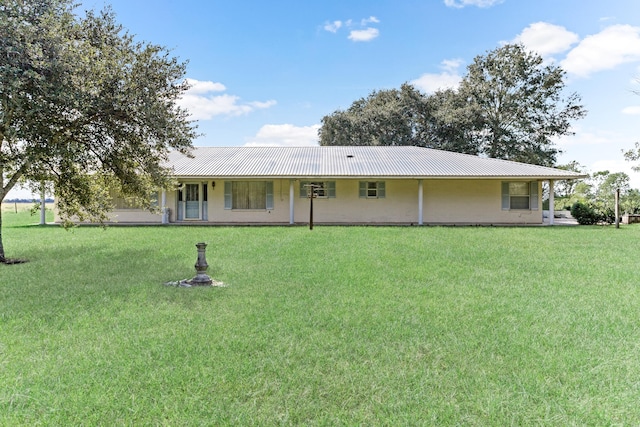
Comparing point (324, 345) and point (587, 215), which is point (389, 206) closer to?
point (587, 215)

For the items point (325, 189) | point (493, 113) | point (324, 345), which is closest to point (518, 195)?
point (325, 189)

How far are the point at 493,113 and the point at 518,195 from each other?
1538cm

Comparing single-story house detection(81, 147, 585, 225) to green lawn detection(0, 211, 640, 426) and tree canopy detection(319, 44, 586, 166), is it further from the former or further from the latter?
tree canopy detection(319, 44, 586, 166)

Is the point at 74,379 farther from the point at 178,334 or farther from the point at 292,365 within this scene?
the point at 292,365

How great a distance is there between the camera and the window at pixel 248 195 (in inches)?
695

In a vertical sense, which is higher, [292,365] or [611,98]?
[611,98]

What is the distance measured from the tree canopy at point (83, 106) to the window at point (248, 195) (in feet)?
24.8

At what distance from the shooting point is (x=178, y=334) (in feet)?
12.4

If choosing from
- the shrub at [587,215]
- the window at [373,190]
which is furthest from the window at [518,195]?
the window at [373,190]

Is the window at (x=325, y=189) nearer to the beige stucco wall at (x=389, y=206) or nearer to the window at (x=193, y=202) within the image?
the beige stucco wall at (x=389, y=206)

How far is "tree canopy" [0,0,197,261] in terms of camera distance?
6727 mm

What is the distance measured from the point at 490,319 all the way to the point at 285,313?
2.41 meters

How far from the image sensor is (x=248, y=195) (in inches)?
701

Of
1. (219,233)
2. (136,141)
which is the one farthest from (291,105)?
(136,141)
